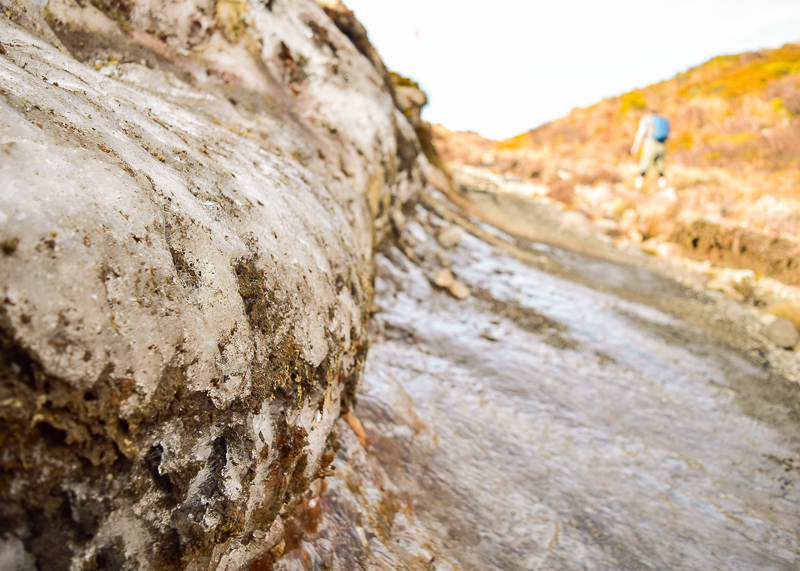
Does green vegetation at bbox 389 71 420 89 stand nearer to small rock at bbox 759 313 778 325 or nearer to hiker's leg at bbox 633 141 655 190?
small rock at bbox 759 313 778 325

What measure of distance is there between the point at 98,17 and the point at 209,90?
647mm

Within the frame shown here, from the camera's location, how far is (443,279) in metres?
4.85

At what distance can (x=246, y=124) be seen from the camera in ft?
8.77

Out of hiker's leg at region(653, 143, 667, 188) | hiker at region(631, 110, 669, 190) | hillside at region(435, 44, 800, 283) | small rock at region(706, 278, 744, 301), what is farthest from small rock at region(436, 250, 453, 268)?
hiker's leg at region(653, 143, 667, 188)

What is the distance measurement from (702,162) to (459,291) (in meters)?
14.6

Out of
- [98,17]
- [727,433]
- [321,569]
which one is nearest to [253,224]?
[321,569]

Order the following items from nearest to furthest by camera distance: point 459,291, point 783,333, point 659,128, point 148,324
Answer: point 148,324
point 459,291
point 783,333
point 659,128

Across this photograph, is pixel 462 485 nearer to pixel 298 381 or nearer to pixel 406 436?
pixel 406 436

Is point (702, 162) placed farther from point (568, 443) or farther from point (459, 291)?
point (568, 443)

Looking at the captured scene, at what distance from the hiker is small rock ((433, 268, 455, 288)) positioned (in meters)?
9.73

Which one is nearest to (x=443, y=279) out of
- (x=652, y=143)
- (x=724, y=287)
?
(x=724, y=287)

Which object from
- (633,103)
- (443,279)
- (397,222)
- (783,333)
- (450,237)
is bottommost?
(783,333)

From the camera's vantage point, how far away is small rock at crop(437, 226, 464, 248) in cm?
613

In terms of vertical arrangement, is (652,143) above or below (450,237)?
above
